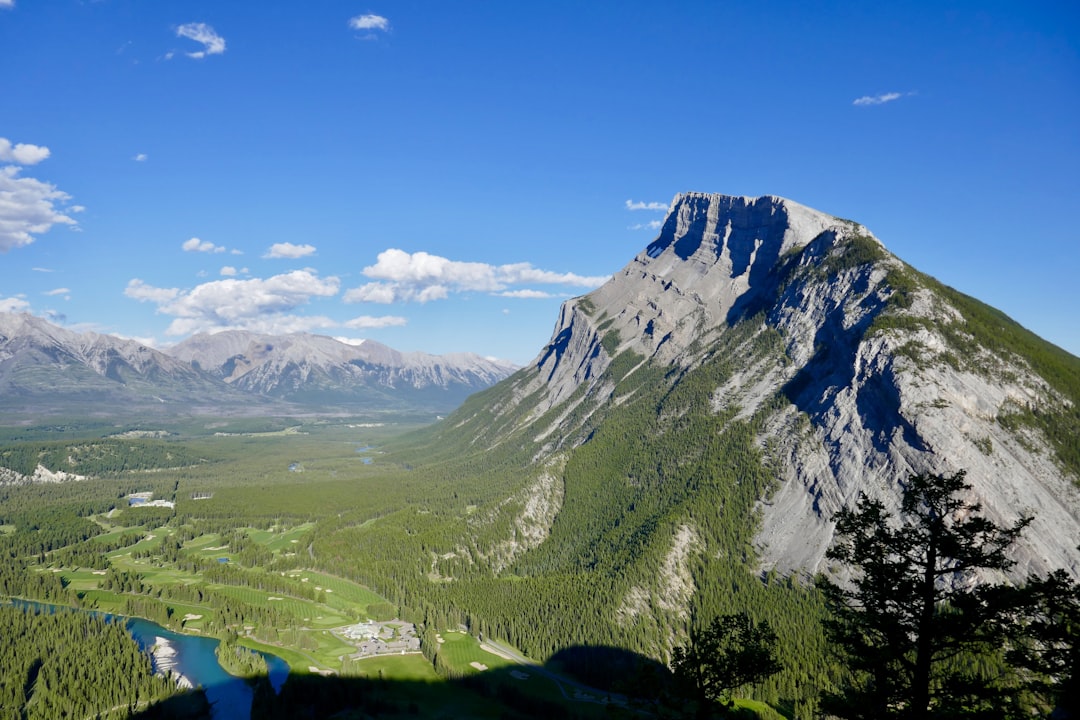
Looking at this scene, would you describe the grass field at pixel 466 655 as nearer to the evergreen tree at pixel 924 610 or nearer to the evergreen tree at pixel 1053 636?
the evergreen tree at pixel 924 610

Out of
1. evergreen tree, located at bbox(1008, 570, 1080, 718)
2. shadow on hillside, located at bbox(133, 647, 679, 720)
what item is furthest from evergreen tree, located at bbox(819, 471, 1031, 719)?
shadow on hillside, located at bbox(133, 647, 679, 720)

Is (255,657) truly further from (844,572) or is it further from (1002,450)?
(1002,450)

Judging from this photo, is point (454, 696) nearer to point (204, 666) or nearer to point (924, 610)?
point (204, 666)

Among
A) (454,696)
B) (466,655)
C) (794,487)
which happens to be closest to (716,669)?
(454,696)

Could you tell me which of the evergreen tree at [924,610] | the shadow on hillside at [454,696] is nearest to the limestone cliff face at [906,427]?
the shadow on hillside at [454,696]

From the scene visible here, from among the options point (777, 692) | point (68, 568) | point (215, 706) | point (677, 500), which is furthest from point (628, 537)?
point (68, 568)

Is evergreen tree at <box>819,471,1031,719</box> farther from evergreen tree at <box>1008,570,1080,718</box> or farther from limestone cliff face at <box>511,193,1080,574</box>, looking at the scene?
limestone cliff face at <box>511,193,1080,574</box>
